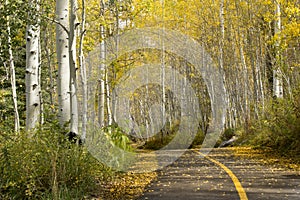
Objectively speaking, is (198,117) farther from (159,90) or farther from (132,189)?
(132,189)

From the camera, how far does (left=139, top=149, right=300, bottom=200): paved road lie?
8.43 metres

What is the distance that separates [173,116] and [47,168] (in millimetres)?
36424

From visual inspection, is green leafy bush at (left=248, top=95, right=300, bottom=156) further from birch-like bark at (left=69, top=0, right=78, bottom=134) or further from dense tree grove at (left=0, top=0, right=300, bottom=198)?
birch-like bark at (left=69, top=0, right=78, bottom=134)

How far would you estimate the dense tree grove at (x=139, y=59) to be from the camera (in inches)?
435

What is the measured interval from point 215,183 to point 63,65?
457 cm

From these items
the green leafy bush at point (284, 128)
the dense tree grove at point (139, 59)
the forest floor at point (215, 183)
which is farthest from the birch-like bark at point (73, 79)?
the green leafy bush at point (284, 128)

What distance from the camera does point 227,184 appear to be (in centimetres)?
984

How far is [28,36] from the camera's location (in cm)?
1248

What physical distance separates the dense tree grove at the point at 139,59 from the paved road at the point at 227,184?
2.26 m

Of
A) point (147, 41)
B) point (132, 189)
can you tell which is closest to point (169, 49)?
point (147, 41)

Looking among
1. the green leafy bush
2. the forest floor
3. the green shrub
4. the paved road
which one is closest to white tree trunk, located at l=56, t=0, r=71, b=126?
the green shrub

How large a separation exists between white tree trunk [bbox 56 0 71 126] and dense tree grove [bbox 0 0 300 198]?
0.02 m

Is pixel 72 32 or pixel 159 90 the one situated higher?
pixel 159 90

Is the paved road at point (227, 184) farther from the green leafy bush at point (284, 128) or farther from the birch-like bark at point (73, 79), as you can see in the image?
the green leafy bush at point (284, 128)
